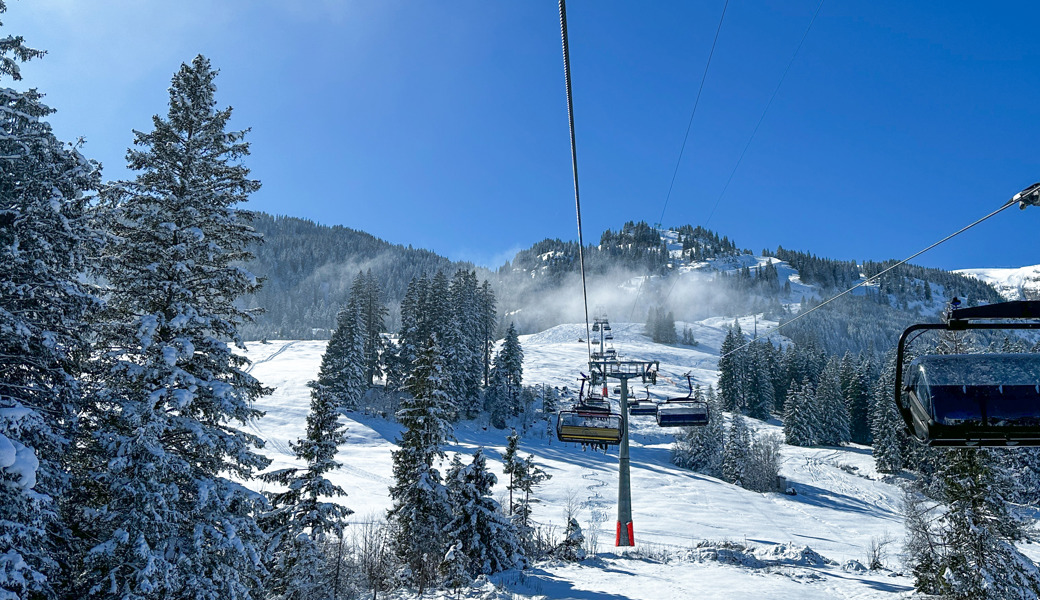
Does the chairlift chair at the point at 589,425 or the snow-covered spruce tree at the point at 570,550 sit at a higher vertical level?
the chairlift chair at the point at 589,425

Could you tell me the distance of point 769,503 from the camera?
160 ft

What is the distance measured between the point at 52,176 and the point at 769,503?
174 feet

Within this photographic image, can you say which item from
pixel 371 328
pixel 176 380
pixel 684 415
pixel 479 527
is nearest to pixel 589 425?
pixel 684 415

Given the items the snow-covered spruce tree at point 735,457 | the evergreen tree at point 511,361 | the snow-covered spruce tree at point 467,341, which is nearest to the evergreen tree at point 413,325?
the snow-covered spruce tree at point 467,341

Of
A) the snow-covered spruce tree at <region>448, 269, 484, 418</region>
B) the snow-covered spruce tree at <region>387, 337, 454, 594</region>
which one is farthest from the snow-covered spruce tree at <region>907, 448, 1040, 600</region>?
the snow-covered spruce tree at <region>448, 269, 484, 418</region>

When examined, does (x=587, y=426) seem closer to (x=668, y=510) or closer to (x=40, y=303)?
(x=40, y=303)

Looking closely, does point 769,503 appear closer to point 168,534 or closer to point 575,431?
point 575,431

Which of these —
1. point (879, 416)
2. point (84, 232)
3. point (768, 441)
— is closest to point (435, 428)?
point (84, 232)

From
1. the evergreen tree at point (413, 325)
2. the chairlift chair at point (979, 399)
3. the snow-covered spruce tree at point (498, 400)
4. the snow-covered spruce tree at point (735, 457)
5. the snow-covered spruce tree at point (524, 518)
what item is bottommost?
the snow-covered spruce tree at point (735, 457)

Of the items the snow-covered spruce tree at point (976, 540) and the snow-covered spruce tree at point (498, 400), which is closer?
the snow-covered spruce tree at point (976, 540)

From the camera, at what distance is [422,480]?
21547 millimetres

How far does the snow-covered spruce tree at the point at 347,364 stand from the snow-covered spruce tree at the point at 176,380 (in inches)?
1694

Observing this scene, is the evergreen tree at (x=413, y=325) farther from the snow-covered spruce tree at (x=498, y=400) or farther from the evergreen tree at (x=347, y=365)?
the snow-covered spruce tree at (x=498, y=400)

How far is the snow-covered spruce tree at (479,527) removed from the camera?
764 inches
